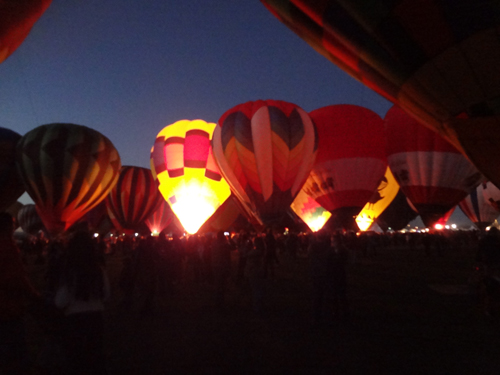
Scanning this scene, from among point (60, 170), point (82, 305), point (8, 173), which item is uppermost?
point (8, 173)

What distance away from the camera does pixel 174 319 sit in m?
5.47

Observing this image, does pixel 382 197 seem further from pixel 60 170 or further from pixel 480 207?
pixel 60 170

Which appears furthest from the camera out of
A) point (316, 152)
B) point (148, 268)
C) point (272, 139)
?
point (316, 152)

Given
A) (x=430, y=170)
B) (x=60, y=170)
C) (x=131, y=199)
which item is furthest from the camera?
(x=131, y=199)

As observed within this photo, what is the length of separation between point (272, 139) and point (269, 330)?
8499mm

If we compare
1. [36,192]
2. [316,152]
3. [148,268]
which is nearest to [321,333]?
[148,268]

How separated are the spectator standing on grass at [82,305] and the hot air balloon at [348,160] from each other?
38.9 feet

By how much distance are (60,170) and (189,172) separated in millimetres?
5537

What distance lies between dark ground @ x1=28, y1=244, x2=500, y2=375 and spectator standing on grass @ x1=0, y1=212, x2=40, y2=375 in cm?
139

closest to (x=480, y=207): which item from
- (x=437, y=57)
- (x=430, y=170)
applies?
(x=430, y=170)

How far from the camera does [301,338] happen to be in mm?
4359

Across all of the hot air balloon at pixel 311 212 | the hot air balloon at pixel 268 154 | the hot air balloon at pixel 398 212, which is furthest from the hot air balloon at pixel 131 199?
Answer: the hot air balloon at pixel 398 212

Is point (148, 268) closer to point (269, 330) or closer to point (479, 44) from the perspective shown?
point (269, 330)

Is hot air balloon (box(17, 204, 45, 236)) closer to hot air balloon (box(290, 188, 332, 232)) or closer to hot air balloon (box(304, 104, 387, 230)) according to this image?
hot air balloon (box(290, 188, 332, 232))
